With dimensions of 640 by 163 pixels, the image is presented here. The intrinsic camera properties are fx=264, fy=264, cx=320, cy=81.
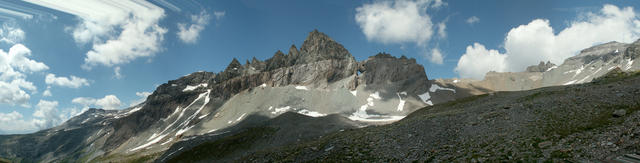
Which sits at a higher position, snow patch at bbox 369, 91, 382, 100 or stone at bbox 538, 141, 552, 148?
snow patch at bbox 369, 91, 382, 100

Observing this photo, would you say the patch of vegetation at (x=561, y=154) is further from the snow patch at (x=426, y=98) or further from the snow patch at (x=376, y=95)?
the snow patch at (x=426, y=98)

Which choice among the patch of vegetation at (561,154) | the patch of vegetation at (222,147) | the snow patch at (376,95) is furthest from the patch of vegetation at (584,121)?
the snow patch at (376,95)

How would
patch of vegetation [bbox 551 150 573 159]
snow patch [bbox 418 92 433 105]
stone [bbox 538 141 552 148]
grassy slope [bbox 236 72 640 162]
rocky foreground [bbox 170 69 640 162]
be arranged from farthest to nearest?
snow patch [bbox 418 92 433 105], stone [bbox 538 141 552 148], grassy slope [bbox 236 72 640 162], rocky foreground [bbox 170 69 640 162], patch of vegetation [bbox 551 150 573 159]

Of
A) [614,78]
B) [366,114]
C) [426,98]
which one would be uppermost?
[426,98]

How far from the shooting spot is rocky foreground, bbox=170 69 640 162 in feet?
42.9

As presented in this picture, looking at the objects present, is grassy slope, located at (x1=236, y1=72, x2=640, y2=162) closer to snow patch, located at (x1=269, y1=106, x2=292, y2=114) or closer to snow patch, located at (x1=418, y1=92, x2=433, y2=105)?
snow patch, located at (x1=269, y1=106, x2=292, y2=114)

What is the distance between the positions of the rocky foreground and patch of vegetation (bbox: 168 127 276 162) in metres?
47.6

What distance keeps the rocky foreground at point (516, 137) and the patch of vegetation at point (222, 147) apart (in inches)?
1875

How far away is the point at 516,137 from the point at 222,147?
7451 centimetres

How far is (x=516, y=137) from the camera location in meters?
16.8

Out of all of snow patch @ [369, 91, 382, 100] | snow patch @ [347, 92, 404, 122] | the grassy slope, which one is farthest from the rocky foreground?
snow patch @ [369, 91, 382, 100]

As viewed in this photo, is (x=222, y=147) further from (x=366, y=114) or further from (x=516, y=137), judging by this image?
(x=366, y=114)

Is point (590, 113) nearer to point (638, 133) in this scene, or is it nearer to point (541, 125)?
point (541, 125)

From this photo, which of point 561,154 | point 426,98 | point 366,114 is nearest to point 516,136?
point 561,154
